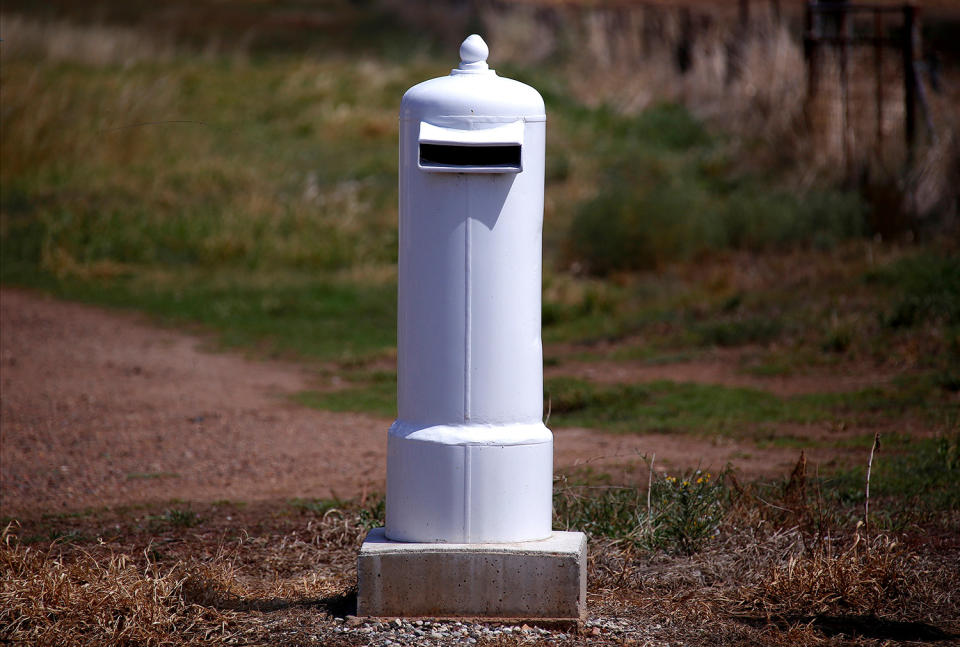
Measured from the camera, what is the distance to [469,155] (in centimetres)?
348

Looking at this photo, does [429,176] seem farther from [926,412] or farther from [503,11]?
[503,11]

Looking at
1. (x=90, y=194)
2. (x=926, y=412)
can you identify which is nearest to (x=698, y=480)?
(x=926, y=412)

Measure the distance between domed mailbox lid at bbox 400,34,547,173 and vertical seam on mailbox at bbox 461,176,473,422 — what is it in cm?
9

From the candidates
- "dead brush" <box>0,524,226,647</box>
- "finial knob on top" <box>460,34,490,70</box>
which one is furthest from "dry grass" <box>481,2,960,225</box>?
"dead brush" <box>0,524,226,647</box>

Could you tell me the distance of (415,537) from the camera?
3594 millimetres

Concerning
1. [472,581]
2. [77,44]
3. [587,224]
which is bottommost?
[472,581]

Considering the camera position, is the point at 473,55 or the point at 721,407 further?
the point at 721,407

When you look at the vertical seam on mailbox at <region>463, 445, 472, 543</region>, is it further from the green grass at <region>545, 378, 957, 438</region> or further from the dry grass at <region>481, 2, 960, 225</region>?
the dry grass at <region>481, 2, 960, 225</region>

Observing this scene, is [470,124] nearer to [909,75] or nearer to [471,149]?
[471,149]

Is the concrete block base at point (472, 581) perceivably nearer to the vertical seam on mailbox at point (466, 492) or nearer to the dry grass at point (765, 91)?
the vertical seam on mailbox at point (466, 492)

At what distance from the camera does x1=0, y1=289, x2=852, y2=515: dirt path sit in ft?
18.8

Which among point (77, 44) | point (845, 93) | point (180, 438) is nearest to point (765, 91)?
point (845, 93)

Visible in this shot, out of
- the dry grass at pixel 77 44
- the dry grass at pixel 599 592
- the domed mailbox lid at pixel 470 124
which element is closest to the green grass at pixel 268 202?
the dry grass at pixel 77 44

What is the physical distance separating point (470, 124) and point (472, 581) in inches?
55.0
